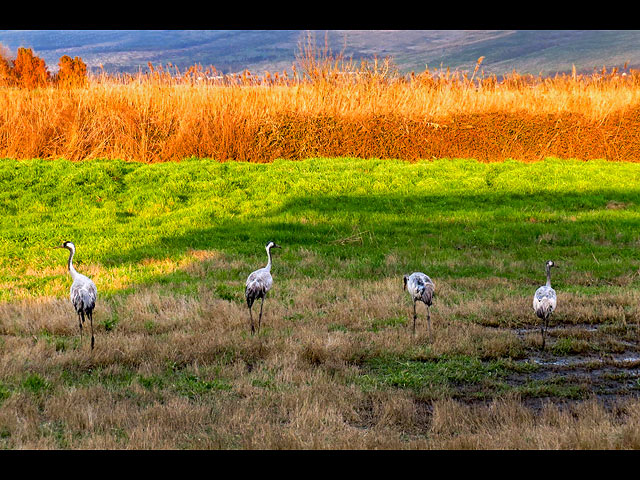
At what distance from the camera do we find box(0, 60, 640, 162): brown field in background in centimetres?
2473

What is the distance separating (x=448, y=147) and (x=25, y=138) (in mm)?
14455

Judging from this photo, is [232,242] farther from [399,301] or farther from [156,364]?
[156,364]

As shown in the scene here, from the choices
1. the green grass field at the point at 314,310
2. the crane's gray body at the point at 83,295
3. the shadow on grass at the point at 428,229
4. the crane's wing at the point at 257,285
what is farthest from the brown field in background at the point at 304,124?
the crane's gray body at the point at 83,295

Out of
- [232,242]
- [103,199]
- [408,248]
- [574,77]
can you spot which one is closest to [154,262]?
[232,242]

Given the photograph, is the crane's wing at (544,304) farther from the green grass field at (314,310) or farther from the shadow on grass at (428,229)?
the shadow on grass at (428,229)

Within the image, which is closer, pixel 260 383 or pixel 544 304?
pixel 260 383

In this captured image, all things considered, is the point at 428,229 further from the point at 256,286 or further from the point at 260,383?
the point at 260,383

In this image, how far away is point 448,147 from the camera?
25109 millimetres

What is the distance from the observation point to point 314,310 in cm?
1069

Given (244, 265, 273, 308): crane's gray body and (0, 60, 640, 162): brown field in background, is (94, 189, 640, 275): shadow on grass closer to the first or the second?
(244, 265, 273, 308): crane's gray body

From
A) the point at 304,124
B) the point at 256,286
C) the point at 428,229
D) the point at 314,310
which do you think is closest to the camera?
the point at 256,286

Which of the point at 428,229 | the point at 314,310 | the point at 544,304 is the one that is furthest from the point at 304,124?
the point at 544,304

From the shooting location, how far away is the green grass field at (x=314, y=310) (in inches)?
274

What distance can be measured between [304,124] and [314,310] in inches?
599
